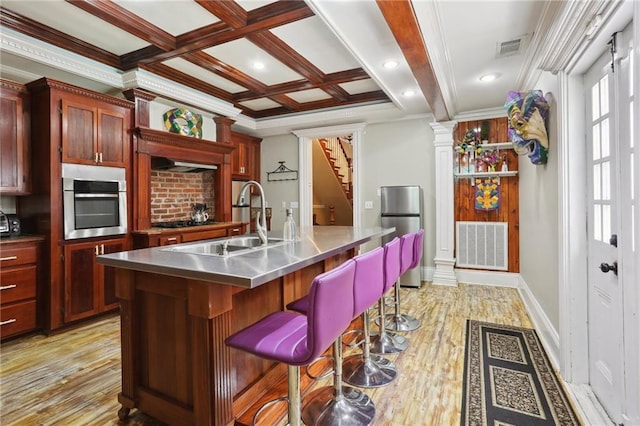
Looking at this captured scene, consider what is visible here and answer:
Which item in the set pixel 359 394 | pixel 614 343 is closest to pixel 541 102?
pixel 614 343

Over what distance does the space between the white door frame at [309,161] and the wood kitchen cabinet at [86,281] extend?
2.98m

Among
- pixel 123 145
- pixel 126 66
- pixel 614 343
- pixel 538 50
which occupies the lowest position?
pixel 614 343

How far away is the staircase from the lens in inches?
296

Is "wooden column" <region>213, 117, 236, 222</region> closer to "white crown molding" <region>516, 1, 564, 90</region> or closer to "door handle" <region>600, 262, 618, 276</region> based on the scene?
"white crown molding" <region>516, 1, 564, 90</region>

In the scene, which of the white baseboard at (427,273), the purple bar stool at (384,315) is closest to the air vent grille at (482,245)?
the white baseboard at (427,273)

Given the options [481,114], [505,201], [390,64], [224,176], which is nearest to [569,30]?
[390,64]

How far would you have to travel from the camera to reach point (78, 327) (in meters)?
3.18

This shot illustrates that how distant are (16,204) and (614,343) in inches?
193

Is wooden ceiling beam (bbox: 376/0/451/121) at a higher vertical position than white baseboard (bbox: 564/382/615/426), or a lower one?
higher

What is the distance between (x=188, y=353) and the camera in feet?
5.23

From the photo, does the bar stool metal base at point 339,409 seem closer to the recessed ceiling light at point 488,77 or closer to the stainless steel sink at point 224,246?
the stainless steel sink at point 224,246

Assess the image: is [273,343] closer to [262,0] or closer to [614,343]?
[614,343]

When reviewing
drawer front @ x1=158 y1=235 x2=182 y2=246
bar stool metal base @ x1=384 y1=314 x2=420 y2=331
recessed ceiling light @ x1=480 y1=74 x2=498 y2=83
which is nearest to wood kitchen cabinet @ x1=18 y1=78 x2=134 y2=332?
drawer front @ x1=158 y1=235 x2=182 y2=246

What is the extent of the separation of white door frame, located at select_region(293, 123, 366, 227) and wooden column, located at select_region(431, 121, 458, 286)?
47.7 inches
